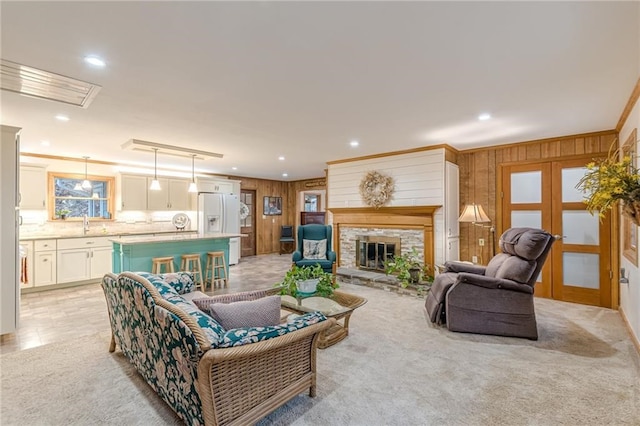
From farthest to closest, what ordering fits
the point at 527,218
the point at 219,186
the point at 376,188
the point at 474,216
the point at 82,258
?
the point at 219,186 → the point at 376,188 → the point at 82,258 → the point at 527,218 → the point at 474,216

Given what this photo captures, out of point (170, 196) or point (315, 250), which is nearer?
point (315, 250)

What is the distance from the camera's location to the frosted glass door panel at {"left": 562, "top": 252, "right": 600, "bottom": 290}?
13.8ft

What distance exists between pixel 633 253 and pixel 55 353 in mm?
5698

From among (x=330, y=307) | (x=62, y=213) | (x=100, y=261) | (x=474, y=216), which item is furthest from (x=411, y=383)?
(x=62, y=213)

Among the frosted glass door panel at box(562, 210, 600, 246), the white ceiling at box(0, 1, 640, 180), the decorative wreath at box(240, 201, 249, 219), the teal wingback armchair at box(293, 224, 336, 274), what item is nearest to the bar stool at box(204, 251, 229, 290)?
the teal wingback armchair at box(293, 224, 336, 274)

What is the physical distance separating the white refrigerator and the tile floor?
55.5 inches

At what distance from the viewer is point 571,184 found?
434cm

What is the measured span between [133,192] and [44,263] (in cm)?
203

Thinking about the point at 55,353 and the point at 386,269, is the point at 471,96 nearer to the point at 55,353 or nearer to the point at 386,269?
the point at 386,269

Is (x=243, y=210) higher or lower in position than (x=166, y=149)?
lower

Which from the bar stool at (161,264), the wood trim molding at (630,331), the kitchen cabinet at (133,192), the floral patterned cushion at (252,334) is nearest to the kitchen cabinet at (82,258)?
the kitchen cabinet at (133,192)

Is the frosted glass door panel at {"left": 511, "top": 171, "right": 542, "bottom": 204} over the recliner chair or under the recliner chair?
over

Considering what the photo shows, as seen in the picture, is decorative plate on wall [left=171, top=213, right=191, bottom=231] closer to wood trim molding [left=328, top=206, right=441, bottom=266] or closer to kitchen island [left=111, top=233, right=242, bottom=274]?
kitchen island [left=111, top=233, right=242, bottom=274]

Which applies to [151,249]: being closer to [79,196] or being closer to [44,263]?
[44,263]
